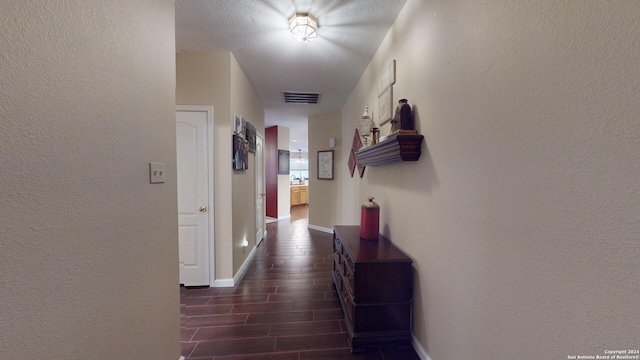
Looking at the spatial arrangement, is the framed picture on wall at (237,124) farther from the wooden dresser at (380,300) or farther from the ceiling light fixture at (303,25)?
the wooden dresser at (380,300)

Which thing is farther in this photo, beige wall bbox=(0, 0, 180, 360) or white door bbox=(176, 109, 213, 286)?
white door bbox=(176, 109, 213, 286)

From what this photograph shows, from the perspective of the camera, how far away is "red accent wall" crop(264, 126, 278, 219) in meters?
6.18

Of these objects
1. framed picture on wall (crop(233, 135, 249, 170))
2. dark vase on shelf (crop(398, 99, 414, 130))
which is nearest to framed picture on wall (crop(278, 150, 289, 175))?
framed picture on wall (crop(233, 135, 249, 170))

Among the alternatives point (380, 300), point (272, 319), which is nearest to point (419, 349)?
point (380, 300)

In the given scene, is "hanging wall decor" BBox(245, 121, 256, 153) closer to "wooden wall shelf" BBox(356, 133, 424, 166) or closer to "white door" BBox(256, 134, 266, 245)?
"white door" BBox(256, 134, 266, 245)

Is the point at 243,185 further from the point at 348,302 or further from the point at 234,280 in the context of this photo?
the point at 348,302

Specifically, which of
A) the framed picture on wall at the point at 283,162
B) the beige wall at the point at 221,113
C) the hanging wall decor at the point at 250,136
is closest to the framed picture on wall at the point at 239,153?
the beige wall at the point at 221,113

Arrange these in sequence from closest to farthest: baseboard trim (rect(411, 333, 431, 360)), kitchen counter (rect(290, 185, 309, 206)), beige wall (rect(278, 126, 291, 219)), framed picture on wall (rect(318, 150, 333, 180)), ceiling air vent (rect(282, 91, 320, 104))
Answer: baseboard trim (rect(411, 333, 431, 360)) → ceiling air vent (rect(282, 91, 320, 104)) → framed picture on wall (rect(318, 150, 333, 180)) → beige wall (rect(278, 126, 291, 219)) → kitchen counter (rect(290, 185, 309, 206))

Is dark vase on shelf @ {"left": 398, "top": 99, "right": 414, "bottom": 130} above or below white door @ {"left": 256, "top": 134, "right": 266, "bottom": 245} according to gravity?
above

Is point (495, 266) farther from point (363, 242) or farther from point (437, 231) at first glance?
point (363, 242)

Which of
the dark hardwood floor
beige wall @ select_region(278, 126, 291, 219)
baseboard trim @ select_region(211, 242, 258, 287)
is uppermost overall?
beige wall @ select_region(278, 126, 291, 219)

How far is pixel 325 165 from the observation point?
5039 millimetres

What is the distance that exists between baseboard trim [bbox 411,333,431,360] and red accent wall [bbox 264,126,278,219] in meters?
5.05

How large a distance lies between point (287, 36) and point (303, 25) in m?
0.32
